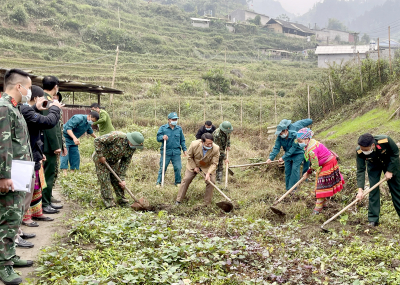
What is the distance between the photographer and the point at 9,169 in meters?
3.29

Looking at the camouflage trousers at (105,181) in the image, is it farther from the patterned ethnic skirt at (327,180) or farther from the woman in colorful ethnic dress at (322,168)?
the patterned ethnic skirt at (327,180)

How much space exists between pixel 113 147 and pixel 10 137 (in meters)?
2.72

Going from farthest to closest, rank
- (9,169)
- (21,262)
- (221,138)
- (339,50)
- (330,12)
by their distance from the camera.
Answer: (330,12)
(339,50)
(221,138)
(21,262)
(9,169)

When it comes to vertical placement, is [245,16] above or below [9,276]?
above

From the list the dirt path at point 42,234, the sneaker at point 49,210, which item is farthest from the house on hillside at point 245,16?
the dirt path at point 42,234

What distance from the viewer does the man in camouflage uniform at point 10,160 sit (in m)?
3.29

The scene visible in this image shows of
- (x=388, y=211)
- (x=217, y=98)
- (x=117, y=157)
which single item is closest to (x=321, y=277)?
(x=388, y=211)

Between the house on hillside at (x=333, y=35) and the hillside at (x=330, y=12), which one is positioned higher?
the hillside at (x=330, y=12)

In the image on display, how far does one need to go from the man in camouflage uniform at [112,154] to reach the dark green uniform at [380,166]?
3451 millimetres

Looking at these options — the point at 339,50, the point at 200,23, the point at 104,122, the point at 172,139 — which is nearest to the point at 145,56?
the point at 200,23

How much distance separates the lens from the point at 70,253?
411 cm

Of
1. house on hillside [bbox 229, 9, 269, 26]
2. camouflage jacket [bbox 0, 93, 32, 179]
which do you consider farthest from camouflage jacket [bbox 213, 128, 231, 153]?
house on hillside [bbox 229, 9, 269, 26]

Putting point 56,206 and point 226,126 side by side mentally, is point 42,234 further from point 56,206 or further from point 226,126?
point 226,126

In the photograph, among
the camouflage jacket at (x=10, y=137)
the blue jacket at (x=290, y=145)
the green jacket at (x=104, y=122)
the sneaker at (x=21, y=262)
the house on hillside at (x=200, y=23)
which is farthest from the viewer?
the house on hillside at (x=200, y=23)
